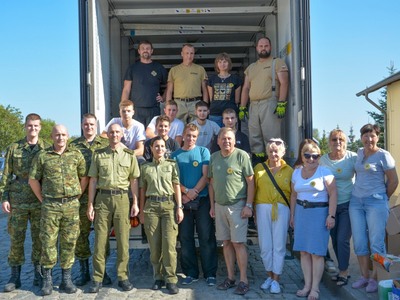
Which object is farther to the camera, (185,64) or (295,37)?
(185,64)

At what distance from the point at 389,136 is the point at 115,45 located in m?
12.3

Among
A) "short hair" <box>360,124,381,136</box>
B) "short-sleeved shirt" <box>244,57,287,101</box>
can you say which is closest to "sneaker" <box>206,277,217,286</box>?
"short hair" <box>360,124,381,136</box>

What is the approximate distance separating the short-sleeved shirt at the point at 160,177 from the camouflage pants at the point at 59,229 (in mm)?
742

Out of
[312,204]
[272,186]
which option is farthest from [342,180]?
[272,186]

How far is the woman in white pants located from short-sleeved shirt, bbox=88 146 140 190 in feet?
4.30

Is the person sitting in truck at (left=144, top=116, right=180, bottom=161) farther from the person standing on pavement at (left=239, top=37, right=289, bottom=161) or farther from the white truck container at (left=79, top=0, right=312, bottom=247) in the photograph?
the person standing on pavement at (left=239, top=37, right=289, bottom=161)

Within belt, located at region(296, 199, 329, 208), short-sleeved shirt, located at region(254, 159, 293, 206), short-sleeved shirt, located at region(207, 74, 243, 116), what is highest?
short-sleeved shirt, located at region(207, 74, 243, 116)

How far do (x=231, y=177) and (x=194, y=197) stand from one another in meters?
0.48

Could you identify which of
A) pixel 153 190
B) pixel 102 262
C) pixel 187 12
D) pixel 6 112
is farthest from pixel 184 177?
pixel 6 112

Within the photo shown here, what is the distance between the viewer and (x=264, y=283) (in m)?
5.05

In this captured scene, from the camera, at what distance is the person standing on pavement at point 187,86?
21.5 feet

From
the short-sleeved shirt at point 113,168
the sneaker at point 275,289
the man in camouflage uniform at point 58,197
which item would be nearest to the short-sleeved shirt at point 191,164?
the short-sleeved shirt at point 113,168

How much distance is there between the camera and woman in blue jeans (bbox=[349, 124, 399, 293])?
15.0 ft

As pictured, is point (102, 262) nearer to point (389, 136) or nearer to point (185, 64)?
point (185, 64)
